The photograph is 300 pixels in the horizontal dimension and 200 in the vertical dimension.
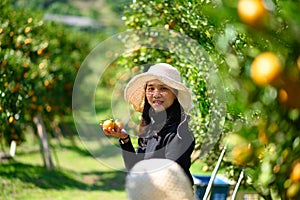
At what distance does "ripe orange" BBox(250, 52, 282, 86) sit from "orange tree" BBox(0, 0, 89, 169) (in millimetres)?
6861

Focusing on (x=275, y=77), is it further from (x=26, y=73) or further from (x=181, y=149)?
(x=26, y=73)

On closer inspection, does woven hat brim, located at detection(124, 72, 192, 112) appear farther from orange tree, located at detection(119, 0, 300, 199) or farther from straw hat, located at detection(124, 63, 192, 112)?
orange tree, located at detection(119, 0, 300, 199)

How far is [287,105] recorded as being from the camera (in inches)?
67.1

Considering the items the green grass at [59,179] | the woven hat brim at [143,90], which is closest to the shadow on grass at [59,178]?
the green grass at [59,179]

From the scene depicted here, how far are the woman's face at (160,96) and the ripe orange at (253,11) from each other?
6.41 feet

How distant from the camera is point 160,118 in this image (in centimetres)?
357

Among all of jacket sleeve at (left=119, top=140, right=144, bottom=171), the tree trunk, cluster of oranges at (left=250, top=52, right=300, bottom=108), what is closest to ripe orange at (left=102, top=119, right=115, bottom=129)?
jacket sleeve at (left=119, top=140, right=144, bottom=171)

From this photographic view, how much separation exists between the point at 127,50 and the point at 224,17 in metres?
4.57

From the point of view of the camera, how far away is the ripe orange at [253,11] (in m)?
1.60

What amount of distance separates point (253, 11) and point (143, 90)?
2236 millimetres

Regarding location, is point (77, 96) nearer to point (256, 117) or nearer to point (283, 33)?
point (256, 117)

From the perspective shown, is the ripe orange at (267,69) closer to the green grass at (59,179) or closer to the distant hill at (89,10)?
the green grass at (59,179)

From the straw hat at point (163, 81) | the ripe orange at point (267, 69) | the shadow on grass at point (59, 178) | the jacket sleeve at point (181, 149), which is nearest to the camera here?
the ripe orange at point (267, 69)

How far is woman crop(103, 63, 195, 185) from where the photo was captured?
3.42m
